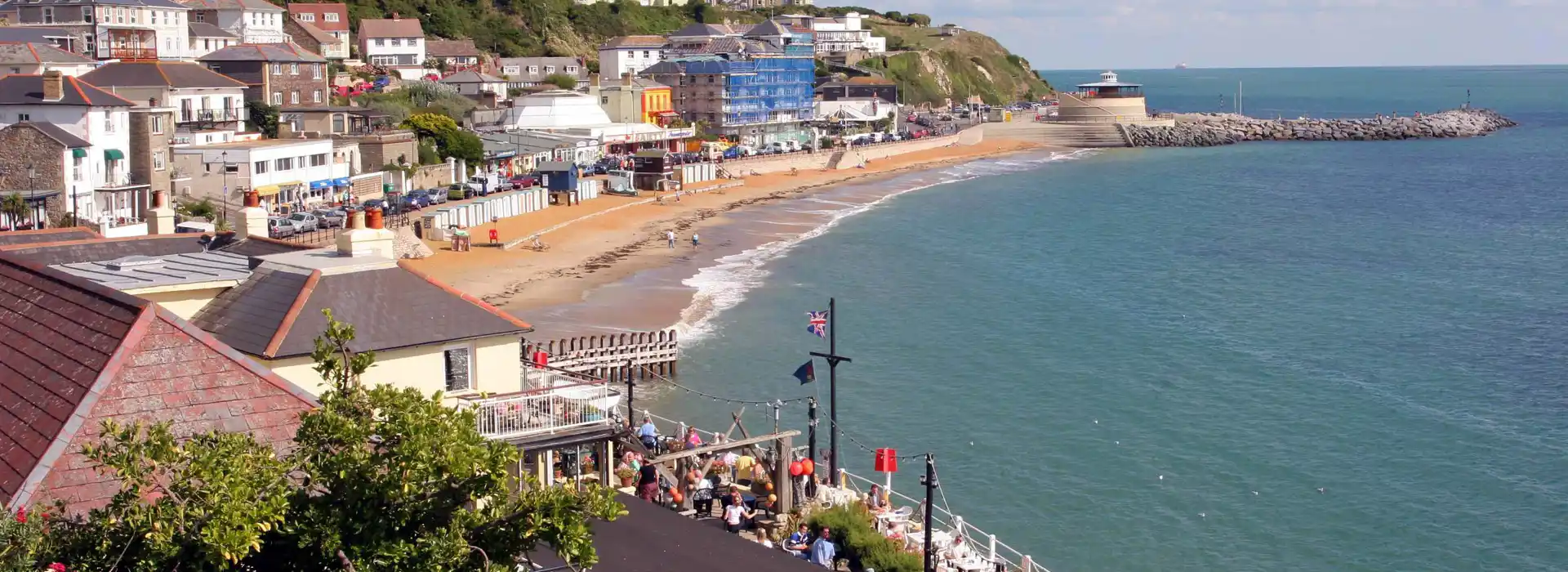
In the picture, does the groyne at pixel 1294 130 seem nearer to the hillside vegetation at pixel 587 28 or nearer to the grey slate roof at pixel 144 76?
the hillside vegetation at pixel 587 28

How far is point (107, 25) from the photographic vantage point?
7881 centimetres

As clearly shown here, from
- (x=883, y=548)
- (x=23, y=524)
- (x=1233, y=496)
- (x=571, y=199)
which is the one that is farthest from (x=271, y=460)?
(x=571, y=199)

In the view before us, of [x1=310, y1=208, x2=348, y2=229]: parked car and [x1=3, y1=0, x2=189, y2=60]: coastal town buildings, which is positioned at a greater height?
[x1=3, y1=0, x2=189, y2=60]: coastal town buildings

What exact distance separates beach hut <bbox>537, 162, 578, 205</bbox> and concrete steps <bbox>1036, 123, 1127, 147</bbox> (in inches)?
2894

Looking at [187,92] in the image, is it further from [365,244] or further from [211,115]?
[365,244]

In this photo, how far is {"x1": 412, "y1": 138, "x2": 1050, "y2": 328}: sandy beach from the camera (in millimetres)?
47938

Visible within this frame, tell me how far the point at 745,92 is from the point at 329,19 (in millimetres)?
30533

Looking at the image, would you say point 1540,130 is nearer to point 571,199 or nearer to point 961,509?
point 571,199

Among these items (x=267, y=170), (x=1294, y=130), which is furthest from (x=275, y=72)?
(x=1294, y=130)

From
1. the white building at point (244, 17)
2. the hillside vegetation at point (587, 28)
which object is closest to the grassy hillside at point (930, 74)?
the hillside vegetation at point (587, 28)

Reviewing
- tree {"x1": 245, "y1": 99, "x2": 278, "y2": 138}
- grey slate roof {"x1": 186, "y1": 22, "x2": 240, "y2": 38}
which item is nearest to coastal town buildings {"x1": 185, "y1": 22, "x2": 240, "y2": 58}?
grey slate roof {"x1": 186, "y1": 22, "x2": 240, "y2": 38}

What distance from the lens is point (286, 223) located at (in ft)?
169

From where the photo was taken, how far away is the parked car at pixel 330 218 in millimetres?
53281

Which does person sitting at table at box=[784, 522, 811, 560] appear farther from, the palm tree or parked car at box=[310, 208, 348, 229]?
parked car at box=[310, 208, 348, 229]
